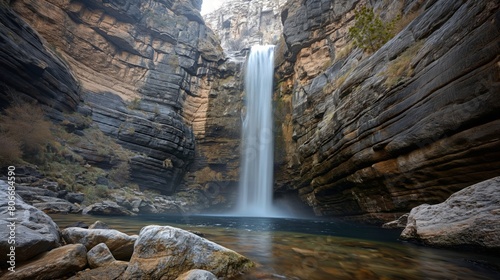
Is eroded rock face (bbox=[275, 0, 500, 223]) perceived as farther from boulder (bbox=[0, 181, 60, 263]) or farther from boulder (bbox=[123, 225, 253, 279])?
boulder (bbox=[0, 181, 60, 263])

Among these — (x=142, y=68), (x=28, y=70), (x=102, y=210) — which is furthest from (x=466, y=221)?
(x=142, y=68)

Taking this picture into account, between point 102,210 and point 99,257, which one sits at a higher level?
point 102,210

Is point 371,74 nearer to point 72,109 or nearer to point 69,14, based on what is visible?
point 72,109

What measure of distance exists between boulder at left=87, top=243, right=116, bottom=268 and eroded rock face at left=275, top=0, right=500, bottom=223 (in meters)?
9.60

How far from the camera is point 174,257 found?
10.6 feet

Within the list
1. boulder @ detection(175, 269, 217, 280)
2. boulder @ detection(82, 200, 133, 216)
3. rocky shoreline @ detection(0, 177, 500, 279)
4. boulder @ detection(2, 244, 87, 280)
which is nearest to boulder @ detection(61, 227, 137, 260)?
rocky shoreline @ detection(0, 177, 500, 279)

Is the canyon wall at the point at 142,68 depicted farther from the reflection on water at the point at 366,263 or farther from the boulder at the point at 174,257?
the boulder at the point at 174,257

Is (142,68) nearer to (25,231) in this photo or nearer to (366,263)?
(25,231)

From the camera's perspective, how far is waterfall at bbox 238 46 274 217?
28359 millimetres

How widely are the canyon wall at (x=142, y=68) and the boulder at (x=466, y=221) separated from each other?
84.0 feet

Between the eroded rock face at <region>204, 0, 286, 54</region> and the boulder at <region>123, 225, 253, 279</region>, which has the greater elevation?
the eroded rock face at <region>204, 0, 286, 54</region>

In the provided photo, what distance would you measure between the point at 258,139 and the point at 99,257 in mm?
27103

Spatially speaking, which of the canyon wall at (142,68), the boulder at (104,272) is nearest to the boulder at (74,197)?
the canyon wall at (142,68)

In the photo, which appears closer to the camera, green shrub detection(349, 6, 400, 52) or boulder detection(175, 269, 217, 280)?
boulder detection(175, 269, 217, 280)
